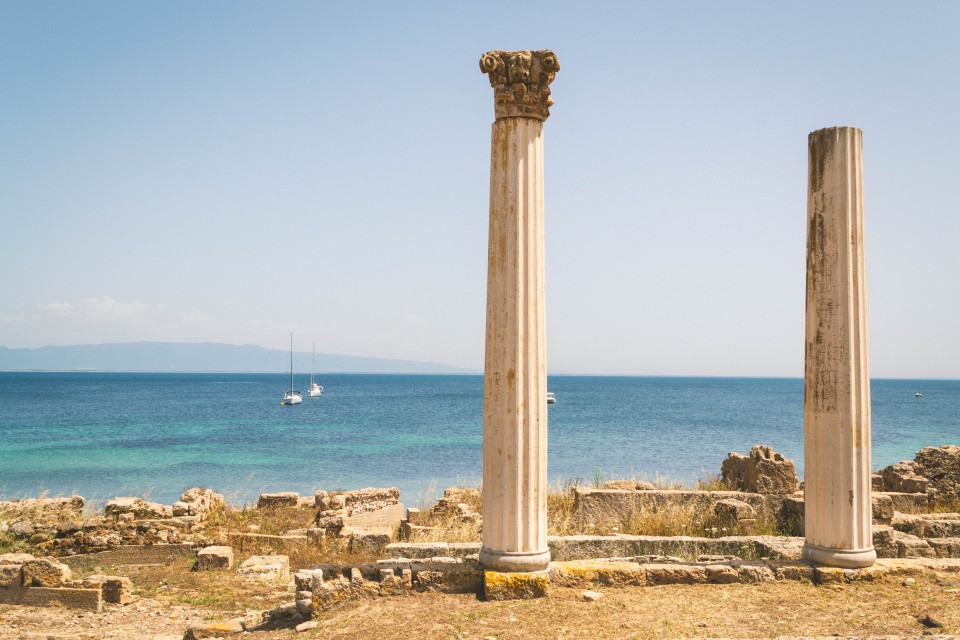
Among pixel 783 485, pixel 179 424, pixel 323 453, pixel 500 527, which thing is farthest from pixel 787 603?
pixel 179 424

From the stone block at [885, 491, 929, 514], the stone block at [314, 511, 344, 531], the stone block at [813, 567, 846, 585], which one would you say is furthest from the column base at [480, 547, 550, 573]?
the stone block at [885, 491, 929, 514]

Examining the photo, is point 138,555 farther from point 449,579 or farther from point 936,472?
point 936,472

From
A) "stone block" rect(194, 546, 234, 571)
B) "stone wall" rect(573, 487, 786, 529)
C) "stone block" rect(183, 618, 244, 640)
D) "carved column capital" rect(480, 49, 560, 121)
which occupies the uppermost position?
"carved column capital" rect(480, 49, 560, 121)

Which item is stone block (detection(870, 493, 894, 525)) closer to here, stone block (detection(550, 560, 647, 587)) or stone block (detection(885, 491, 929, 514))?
stone block (detection(885, 491, 929, 514))

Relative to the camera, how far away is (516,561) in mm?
6199

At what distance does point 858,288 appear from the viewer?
6.86 m

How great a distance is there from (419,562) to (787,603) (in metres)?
3.12

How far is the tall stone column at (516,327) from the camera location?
20.5 ft

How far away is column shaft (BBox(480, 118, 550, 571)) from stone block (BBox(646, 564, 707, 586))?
1049mm

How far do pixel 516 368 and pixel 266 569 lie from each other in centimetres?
535

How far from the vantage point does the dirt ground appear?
5438mm

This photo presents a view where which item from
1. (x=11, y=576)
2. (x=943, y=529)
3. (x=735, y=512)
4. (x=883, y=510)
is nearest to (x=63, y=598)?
(x=11, y=576)

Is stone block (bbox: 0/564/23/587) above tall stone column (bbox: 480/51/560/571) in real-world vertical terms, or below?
below

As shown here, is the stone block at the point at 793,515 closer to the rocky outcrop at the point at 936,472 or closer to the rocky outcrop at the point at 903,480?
the rocky outcrop at the point at 903,480
